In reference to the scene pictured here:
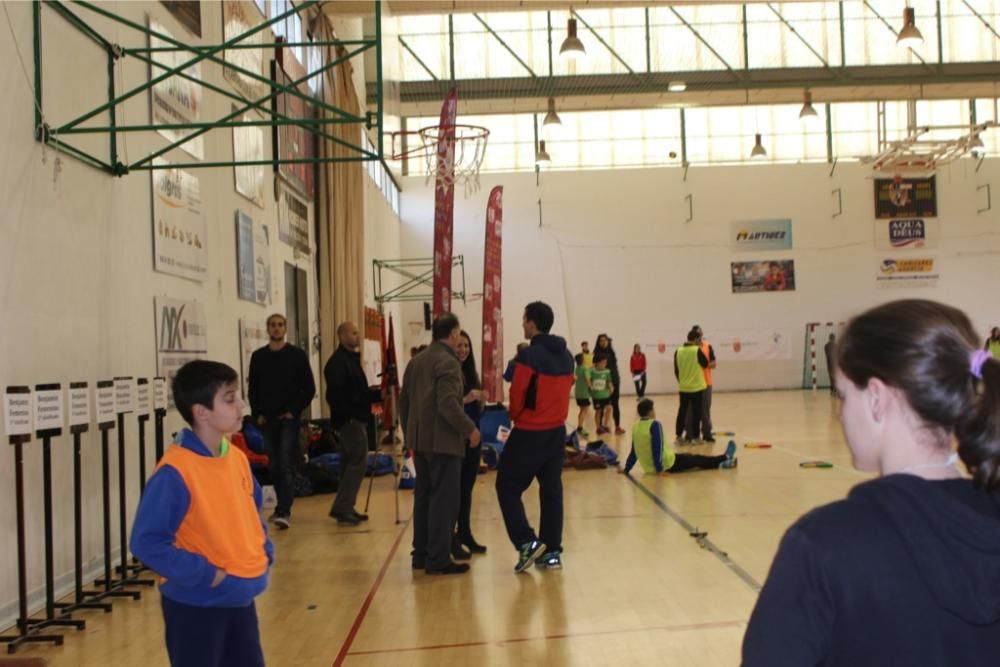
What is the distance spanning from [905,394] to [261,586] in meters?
1.88

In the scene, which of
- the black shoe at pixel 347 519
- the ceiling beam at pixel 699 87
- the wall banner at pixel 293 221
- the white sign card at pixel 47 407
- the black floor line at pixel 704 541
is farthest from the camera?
the ceiling beam at pixel 699 87

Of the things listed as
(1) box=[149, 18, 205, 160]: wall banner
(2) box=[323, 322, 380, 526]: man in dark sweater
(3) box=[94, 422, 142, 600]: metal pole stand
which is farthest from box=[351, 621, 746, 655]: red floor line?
(1) box=[149, 18, 205, 160]: wall banner

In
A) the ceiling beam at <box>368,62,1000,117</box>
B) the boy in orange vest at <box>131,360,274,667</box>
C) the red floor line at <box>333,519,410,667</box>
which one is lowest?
the red floor line at <box>333,519,410,667</box>

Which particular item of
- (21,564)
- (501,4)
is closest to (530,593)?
(21,564)

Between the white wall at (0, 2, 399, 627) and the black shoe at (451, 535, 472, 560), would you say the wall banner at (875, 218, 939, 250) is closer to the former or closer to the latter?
the white wall at (0, 2, 399, 627)

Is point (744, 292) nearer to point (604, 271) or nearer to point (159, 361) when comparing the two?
point (604, 271)

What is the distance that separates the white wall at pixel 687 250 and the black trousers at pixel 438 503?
19.3 metres

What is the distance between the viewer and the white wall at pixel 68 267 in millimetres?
5160

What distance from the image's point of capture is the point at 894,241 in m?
26.4

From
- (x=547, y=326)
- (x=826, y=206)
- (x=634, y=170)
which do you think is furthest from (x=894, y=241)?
(x=547, y=326)

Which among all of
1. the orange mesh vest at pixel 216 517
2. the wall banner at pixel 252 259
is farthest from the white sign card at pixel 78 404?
the wall banner at pixel 252 259

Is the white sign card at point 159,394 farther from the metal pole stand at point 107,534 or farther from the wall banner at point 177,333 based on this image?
the metal pole stand at point 107,534

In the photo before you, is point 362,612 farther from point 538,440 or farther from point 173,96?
point 173,96

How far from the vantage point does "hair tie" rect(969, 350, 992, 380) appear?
Answer: 4.05ft
